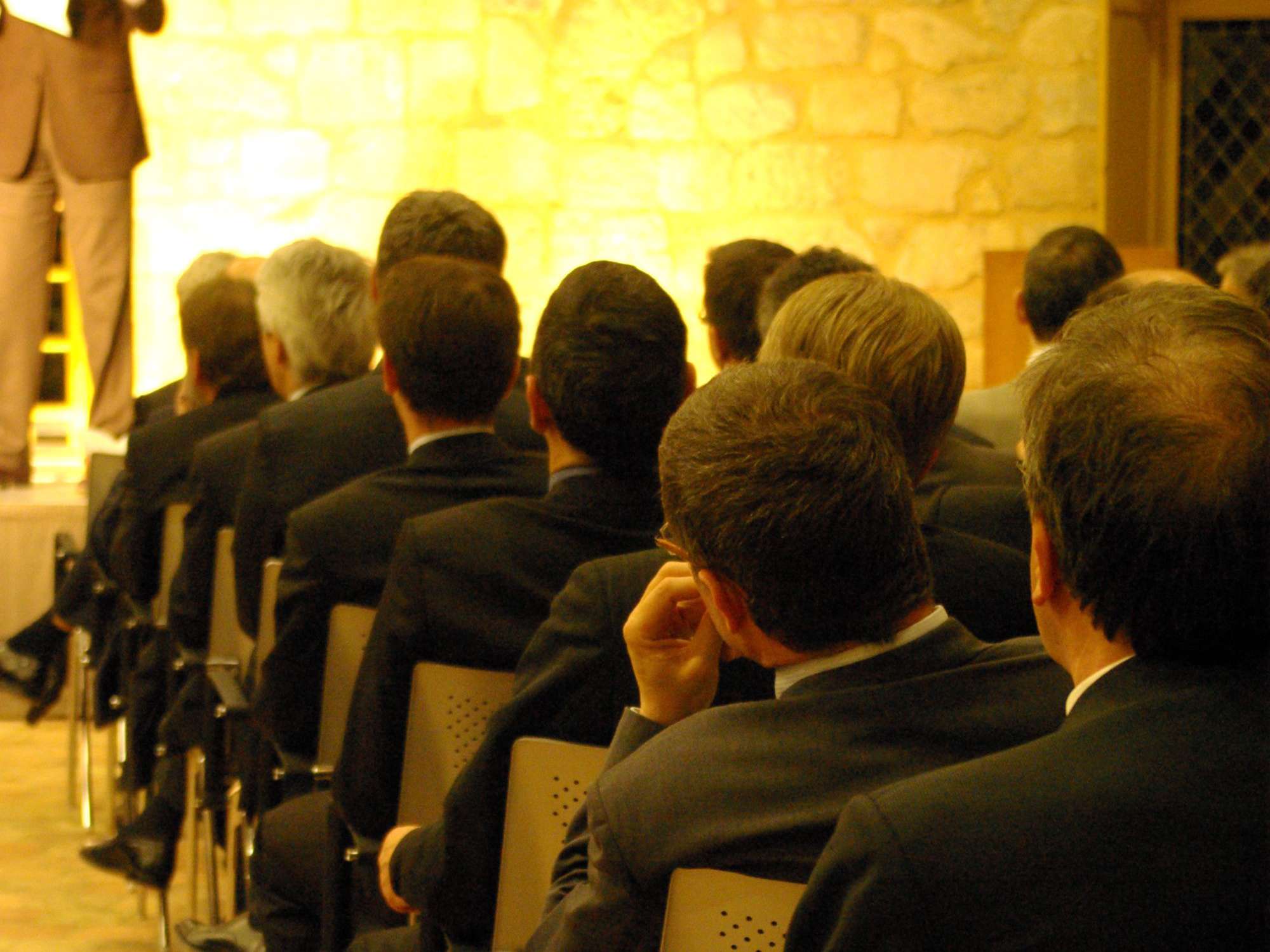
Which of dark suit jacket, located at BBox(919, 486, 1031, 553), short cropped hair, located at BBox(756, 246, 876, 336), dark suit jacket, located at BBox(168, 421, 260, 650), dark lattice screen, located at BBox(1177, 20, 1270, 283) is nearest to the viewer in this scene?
dark suit jacket, located at BBox(919, 486, 1031, 553)

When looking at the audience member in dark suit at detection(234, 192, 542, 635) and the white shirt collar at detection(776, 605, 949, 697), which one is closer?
the white shirt collar at detection(776, 605, 949, 697)

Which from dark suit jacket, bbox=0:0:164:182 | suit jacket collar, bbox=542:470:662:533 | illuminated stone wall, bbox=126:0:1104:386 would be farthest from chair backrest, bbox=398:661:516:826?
illuminated stone wall, bbox=126:0:1104:386

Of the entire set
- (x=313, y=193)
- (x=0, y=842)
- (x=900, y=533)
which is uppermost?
(x=313, y=193)

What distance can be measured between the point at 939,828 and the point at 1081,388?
11.8 inches

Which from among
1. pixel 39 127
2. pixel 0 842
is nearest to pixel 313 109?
pixel 39 127

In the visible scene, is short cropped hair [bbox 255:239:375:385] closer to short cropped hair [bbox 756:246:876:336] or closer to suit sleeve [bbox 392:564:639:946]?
short cropped hair [bbox 756:246:876:336]

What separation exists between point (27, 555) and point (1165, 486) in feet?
17.4

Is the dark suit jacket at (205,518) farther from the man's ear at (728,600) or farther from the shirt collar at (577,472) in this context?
the man's ear at (728,600)

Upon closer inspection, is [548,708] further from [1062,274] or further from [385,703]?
[1062,274]

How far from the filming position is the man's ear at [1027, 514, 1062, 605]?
1132mm

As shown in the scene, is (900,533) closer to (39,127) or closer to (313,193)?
(39,127)

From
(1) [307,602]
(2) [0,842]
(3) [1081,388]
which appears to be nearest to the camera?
(3) [1081,388]

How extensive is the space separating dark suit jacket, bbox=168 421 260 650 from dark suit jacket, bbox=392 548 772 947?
5.62 ft

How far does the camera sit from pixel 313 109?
7039 millimetres
